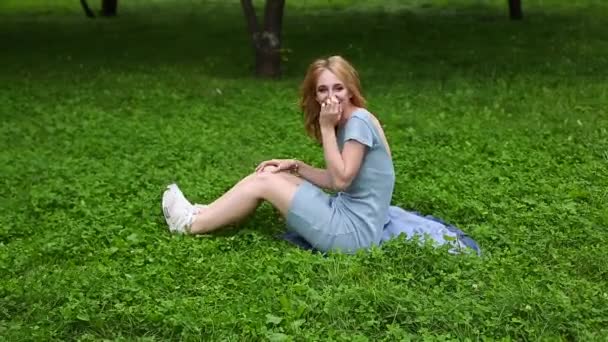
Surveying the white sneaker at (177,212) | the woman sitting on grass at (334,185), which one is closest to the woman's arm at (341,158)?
the woman sitting on grass at (334,185)

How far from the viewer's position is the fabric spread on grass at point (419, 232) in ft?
15.9

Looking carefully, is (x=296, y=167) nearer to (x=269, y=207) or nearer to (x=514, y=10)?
(x=269, y=207)

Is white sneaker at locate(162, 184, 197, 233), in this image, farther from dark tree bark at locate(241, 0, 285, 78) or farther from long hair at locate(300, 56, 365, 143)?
dark tree bark at locate(241, 0, 285, 78)

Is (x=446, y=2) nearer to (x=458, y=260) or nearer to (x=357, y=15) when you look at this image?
(x=357, y=15)

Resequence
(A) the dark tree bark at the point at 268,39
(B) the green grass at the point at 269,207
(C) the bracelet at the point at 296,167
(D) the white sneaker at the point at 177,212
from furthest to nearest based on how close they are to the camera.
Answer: (A) the dark tree bark at the point at 268,39, (C) the bracelet at the point at 296,167, (D) the white sneaker at the point at 177,212, (B) the green grass at the point at 269,207

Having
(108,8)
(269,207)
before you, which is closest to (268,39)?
(269,207)

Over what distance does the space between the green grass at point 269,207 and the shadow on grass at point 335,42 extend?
0.32 feet

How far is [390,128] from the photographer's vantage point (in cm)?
845

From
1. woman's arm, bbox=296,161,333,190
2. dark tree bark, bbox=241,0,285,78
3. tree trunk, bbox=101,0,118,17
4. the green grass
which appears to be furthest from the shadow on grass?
woman's arm, bbox=296,161,333,190

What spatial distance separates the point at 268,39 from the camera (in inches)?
463

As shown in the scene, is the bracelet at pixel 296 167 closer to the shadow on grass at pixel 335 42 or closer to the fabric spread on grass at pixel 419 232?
the fabric spread on grass at pixel 419 232

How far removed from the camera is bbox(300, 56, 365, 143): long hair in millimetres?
4980

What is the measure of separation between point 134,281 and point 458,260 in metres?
1.72

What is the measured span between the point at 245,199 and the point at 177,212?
0.48 meters
